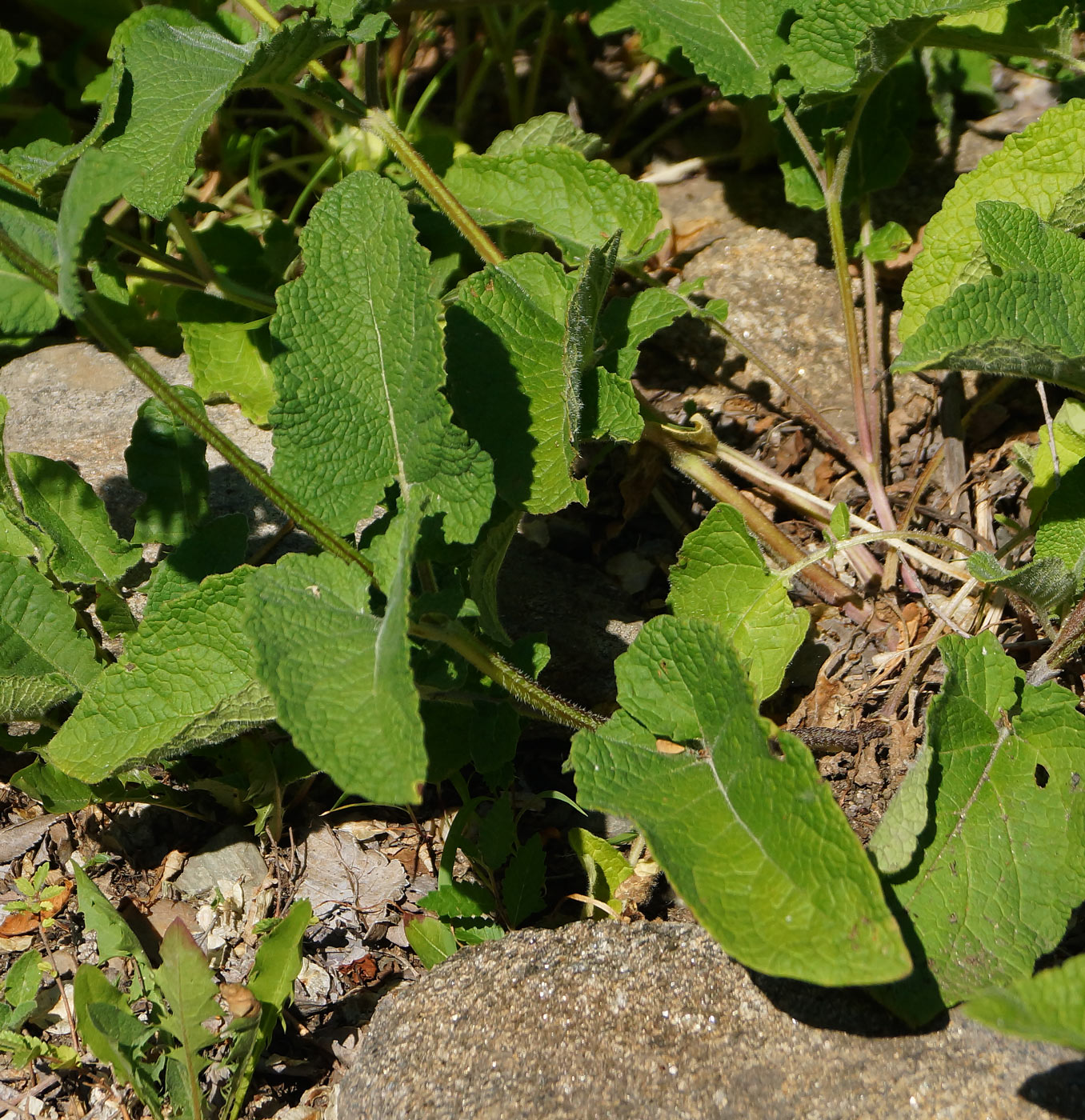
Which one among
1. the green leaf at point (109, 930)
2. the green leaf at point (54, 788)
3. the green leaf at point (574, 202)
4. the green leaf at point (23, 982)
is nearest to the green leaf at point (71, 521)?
the green leaf at point (54, 788)

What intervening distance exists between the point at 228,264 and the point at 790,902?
2.32 m

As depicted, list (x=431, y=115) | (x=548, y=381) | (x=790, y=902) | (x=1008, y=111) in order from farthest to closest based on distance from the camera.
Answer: (x=431, y=115), (x=1008, y=111), (x=548, y=381), (x=790, y=902)

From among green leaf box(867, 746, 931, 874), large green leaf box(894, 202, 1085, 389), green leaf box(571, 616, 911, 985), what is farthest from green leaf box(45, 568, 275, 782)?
large green leaf box(894, 202, 1085, 389)

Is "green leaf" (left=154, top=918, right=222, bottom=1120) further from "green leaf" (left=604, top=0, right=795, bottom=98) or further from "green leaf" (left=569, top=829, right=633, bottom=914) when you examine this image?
"green leaf" (left=604, top=0, right=795, bottom=98)

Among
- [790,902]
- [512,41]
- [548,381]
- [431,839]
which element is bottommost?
[431,839]

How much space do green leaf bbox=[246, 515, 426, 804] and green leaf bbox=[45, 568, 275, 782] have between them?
0.23 metres

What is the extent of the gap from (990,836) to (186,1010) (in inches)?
57.7

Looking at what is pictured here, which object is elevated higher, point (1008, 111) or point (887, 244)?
point (1008, 111)

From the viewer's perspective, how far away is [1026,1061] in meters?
1.71

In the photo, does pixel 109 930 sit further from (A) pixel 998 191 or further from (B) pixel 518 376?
(A) pixel 998 191

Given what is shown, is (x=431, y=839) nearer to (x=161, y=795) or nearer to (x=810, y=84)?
(x=161, y=795)

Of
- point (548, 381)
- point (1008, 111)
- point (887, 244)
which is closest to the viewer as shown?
point (548, 381)

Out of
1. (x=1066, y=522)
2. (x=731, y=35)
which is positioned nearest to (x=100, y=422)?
(x=731, y=35)

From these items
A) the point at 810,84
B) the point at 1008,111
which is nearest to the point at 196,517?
the point at 810,84
